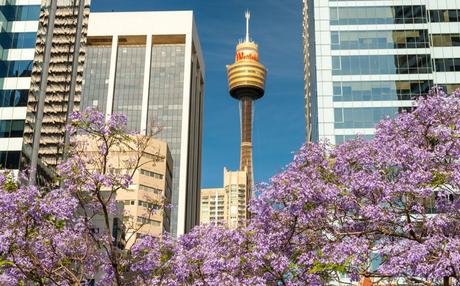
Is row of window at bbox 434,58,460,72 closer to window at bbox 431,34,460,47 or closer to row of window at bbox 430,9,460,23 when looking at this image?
window at bbox 431,34,460,47

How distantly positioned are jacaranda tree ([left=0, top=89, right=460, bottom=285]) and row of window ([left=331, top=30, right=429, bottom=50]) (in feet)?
143

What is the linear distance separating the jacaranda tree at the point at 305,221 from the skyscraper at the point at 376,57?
39.9 m

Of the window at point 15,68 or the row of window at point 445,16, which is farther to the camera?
the row of window at point 445,16

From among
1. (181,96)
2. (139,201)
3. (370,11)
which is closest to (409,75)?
(370,11)

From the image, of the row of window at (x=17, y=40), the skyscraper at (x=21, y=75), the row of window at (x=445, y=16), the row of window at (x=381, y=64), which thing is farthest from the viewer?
the row of window at (x=445, y=16)

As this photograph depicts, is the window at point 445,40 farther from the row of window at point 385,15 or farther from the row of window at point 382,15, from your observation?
the row of window at point 382,15

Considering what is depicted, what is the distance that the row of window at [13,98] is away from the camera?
6103 cm

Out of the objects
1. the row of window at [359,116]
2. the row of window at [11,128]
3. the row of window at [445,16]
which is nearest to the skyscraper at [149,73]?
the row of window at [11,128]

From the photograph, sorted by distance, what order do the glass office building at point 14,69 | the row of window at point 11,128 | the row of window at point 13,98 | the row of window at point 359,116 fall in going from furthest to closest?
1. the row of window at point 359,116
2. the row of window at point 13,98
3. the row of window at point 11,128
4. the glass office building at point 14,69

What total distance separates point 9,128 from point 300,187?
154 ft

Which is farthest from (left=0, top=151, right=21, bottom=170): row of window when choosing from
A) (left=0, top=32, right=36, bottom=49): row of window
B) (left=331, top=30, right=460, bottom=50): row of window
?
(left=331, top=30, right=460, bottom=50): row of window

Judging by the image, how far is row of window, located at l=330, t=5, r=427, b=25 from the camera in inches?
2557

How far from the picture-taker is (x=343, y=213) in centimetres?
2128

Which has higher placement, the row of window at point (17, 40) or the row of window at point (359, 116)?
the row of window at point (17, 40)
